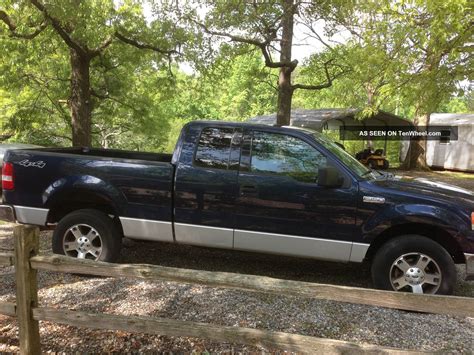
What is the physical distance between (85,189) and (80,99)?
837cm

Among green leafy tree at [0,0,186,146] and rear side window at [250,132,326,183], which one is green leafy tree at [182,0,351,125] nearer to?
green leafy tree at [0,0,186,146]

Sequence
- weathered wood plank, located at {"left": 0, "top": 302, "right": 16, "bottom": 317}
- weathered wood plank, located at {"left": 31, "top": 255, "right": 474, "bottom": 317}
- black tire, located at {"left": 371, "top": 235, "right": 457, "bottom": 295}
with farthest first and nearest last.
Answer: black tire, located at {"left": 371, "top": 235, "right": 457, "bottom": 295} → weathered wood plank, located at {"left": 0, "top": 302, "right": 16, "bottom": 317} → weathered wood plank, located at {"left": 31, "top": 255, "right": 474, "bottom": 317}

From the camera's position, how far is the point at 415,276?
14.3ft

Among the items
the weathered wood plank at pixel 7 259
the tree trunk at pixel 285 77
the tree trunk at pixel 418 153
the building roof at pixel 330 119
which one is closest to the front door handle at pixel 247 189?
the weathered wood plank at pixel 7 259

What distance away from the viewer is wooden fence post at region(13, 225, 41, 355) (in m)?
2.86

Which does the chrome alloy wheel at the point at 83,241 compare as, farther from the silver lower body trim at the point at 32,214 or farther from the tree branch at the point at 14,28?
the tree branch at the point at 14,28

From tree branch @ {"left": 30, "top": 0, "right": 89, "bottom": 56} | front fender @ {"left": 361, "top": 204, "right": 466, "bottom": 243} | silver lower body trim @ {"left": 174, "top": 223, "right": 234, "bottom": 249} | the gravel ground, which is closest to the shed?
tree branch @ {"left": 30, "top": 0, "right": 89, "bottom": 56}

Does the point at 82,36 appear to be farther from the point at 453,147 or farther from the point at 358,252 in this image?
the point at 453,147

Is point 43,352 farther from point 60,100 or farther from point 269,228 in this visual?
point 60,100

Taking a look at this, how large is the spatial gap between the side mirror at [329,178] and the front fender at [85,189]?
228cm

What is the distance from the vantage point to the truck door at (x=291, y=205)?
4562 mm

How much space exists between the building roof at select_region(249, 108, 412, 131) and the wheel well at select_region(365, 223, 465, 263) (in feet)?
39.1

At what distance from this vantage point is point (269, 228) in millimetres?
4707

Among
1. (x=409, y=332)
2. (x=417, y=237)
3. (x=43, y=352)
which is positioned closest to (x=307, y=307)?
(x=409, y=332)
